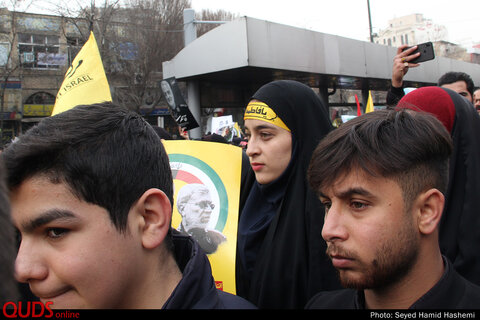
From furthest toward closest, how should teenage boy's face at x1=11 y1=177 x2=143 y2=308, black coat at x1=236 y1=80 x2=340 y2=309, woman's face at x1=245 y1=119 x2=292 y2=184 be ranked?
woman's face at x1=245 y1=119 x2=292 y2=184 < black coat at x1=236 y1=80 x2=340 y2=309 < teenage boy's face at x1=11 y1=177 x2=143 y2=308

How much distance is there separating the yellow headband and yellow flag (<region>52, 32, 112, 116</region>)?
1072 mm

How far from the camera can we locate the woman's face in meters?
2.07

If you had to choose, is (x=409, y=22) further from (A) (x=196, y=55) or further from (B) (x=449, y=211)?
(B) (x=449, y=211)

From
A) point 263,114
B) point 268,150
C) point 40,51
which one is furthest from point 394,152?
point 40,51

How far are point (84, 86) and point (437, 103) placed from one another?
88.1 inches

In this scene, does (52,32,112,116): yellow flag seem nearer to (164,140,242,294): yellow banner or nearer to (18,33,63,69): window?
(164,140,242,294): yellow banner

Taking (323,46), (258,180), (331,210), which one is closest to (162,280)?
(331,210)

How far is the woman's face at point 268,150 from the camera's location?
2068 millimetres

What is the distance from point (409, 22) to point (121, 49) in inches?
3001

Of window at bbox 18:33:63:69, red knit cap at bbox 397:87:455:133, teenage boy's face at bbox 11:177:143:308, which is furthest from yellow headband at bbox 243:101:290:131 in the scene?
window at bbox 18:33:63:69

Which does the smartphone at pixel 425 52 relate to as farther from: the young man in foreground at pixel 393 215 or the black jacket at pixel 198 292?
the black jacket at pixel 198 292

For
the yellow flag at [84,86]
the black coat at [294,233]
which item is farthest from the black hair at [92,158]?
the yellow flag at [84,86]

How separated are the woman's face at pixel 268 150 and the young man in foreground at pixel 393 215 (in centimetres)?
74

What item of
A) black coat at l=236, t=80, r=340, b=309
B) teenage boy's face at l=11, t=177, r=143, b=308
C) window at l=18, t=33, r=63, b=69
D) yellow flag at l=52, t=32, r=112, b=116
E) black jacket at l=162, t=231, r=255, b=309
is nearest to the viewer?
teenage boy's face at l=11, t=177, r=143, b=308
